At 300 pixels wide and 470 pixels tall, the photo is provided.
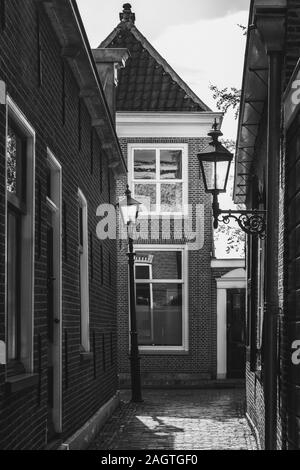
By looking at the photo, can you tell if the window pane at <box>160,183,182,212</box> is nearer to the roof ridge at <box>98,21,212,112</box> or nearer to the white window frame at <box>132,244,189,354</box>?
the white window frame at <box>132,244,189,354</box>

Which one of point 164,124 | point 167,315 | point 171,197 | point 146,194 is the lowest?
point 167,315

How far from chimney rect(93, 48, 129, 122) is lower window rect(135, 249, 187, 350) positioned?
7.67 metres

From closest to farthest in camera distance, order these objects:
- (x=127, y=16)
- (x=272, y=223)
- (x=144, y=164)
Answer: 1. (x=272, y=223)
2. (x=144, y=164)
3. (x=127, y=16)

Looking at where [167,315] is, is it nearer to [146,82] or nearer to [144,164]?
[144,164]

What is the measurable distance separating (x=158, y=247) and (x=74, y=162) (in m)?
13.7

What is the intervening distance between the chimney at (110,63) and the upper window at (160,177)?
7.29m

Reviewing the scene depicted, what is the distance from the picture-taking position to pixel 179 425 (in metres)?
14.5

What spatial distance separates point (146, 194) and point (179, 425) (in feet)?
39.1

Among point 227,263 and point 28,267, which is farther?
point 227,263

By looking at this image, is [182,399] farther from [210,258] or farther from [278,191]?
[278,191]

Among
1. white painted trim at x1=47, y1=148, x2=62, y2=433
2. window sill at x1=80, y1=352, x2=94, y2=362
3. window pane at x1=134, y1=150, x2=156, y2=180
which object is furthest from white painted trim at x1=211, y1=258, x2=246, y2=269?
white painted trim at x1=47, y1=148, x2=62, y2=433

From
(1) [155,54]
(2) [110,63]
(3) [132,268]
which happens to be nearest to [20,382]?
(2) [110,63]

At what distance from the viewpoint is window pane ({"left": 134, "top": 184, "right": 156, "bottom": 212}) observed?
25.6m

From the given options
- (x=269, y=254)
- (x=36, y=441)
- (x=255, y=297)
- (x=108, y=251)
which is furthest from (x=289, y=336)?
(x=108, y=251)
